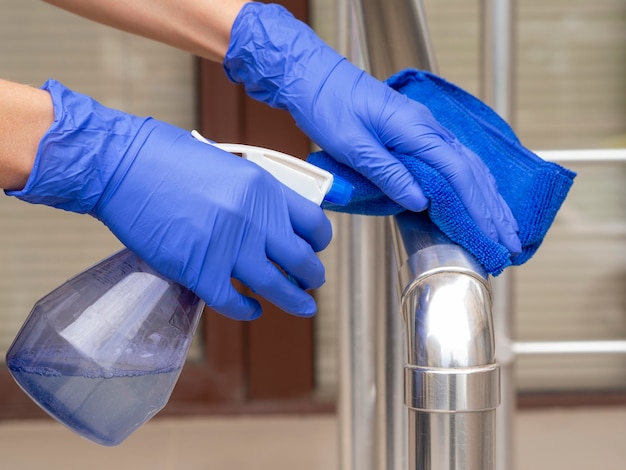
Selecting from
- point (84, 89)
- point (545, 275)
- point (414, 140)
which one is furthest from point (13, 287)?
point (414, 140)

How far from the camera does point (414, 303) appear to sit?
41cm

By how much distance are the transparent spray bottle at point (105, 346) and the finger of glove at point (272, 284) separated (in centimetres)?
6

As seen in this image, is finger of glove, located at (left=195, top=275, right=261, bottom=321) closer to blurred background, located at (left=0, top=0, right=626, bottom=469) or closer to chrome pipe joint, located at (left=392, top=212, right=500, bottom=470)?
chrome pipe joint, located at (left=392, top=212, right=500, bottom=470)

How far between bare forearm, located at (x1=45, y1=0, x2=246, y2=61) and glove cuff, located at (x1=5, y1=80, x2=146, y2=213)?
0.21m

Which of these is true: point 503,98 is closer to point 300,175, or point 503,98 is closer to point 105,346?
point 300,175

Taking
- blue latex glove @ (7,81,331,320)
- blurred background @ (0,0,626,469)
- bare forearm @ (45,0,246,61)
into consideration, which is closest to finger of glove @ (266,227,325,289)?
blue latex glove @ (7,81,331,320)

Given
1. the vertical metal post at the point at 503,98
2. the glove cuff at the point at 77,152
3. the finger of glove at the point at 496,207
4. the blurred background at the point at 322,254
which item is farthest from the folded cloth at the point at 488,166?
the blurred background at the point at 322,254

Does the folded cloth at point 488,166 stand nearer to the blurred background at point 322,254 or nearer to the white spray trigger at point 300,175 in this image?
the white spray trigger at point 300,175

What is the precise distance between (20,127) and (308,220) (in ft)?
0.76

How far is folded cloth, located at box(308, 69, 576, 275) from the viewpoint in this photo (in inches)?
20.9

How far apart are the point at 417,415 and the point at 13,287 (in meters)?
2.06

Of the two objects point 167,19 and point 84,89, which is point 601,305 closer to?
point 84,89

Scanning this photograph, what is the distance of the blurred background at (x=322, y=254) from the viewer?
211 cm

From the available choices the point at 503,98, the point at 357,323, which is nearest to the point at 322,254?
the point at 503,98
